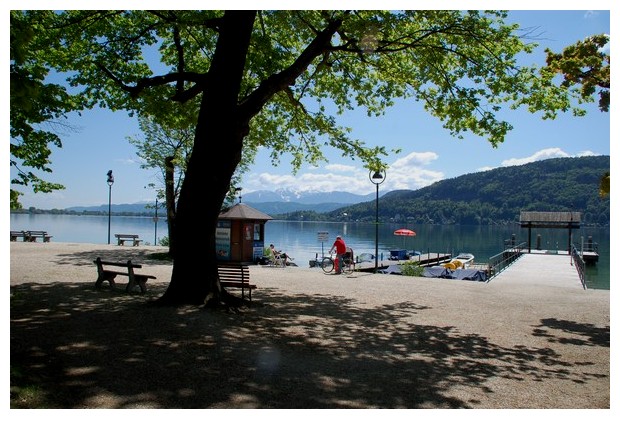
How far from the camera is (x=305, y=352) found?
694 cm

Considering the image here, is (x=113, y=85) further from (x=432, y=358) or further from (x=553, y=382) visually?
(x=553, y=382)

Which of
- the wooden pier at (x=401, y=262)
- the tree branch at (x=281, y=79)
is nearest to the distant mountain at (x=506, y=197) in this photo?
the tree branch at (x=281, y=79)

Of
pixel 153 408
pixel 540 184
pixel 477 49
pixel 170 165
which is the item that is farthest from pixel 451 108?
pixel 540 184

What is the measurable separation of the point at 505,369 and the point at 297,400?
3.34 m

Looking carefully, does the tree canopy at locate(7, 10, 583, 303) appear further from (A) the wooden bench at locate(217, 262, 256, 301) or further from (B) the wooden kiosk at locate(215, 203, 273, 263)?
(B) the wooden kiosk at locate(215, 203, 273, 263)

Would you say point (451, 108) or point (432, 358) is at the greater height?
point (451, 108)

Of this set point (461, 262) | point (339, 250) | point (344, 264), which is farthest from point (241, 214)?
point (461, 262)

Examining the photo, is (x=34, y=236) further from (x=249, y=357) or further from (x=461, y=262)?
(x=461, y=262)

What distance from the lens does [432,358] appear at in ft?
23.0

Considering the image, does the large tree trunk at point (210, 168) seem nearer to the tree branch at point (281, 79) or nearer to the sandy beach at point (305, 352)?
the tree branch at point (281, 79)

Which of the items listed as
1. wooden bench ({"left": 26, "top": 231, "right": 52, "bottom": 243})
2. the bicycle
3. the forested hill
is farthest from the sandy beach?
wooden bench ({"left": 26, "top": 231, "right": 52, "bottom": 243})

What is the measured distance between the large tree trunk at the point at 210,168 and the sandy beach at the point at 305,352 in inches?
29.9

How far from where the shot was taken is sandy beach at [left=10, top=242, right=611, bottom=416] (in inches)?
200

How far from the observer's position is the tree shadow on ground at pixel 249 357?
4.99 metres
